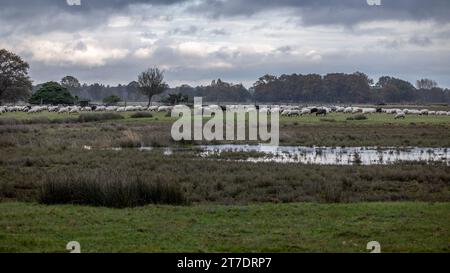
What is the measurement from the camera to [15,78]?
102 meters

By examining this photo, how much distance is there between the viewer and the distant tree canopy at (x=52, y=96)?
121 m

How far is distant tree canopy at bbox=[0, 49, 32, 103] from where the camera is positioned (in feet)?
333

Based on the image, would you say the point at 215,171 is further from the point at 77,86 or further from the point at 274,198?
the point at 77,86

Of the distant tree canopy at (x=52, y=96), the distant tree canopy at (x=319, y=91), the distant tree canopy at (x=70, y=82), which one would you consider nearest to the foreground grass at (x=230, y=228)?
the distant tree canopy at (x=52, y=96)

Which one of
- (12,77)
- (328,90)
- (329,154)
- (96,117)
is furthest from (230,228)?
(328,90)

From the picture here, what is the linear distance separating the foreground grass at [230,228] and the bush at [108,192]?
0.92m

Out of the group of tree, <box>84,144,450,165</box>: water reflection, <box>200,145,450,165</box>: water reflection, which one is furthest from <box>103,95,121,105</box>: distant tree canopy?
<box>200,145,450,165</box>: water reflection

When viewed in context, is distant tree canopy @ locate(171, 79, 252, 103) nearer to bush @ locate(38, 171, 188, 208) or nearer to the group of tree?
the group of tree

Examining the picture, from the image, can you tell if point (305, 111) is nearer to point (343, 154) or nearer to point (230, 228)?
point (343, 154)

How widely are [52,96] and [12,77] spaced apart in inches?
778

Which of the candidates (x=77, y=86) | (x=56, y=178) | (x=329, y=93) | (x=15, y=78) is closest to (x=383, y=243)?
(x=56, y=178)

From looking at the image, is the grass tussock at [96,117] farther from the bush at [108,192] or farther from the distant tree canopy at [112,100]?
the distant tree canopy at [112,100]

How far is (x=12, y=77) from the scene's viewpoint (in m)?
102
